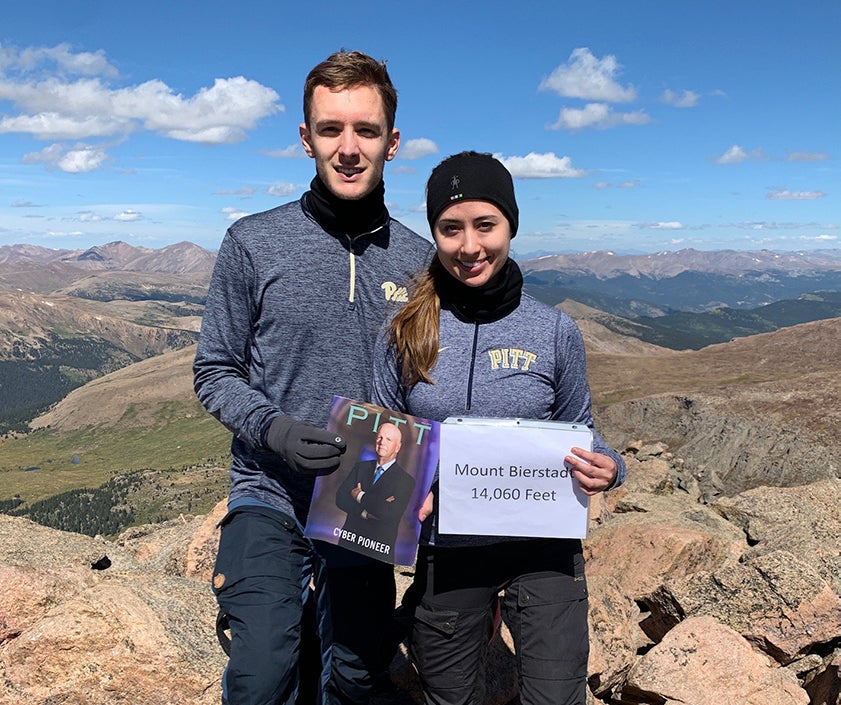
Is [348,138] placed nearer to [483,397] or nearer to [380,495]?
[483,397]

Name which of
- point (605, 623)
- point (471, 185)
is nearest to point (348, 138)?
point (471, 185)

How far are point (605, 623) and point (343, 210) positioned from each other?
272 inches

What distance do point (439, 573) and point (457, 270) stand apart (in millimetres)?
2869

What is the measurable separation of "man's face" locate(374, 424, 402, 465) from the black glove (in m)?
0.33

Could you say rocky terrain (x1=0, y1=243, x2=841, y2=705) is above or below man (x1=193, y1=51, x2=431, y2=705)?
below

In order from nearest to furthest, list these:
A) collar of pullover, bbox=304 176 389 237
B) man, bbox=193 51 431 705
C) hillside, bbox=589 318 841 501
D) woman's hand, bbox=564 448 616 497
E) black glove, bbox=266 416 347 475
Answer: black glove, bbox=266 416 347 475 < woman's hand, bbox=564 448 616 497 < man, bbox=193 51 431 705 < collar of pullover, bbox=304 176 389 237 < hillside, bbox=589 318 841 501

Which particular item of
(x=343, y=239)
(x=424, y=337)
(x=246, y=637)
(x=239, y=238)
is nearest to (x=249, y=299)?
(x=239, y=238)

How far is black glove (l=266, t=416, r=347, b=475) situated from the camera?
18.2 ft

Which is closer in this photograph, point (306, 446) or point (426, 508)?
point (306, 446)

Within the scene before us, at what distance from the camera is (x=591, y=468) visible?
5.72 m

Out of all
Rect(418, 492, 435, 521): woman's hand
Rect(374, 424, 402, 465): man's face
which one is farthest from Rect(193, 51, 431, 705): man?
Rect(418, 492, 435, 521): woman's hand

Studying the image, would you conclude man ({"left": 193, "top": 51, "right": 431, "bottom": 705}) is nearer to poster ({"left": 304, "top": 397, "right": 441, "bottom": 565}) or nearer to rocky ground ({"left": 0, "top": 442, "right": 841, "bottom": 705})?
poster ({"left": 304, "top": 397, "right": 441, "bottom": 565})

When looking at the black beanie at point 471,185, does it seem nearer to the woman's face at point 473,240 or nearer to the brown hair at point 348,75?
the woman's face at point 473,240

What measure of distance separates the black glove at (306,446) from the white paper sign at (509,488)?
0.99 meters
